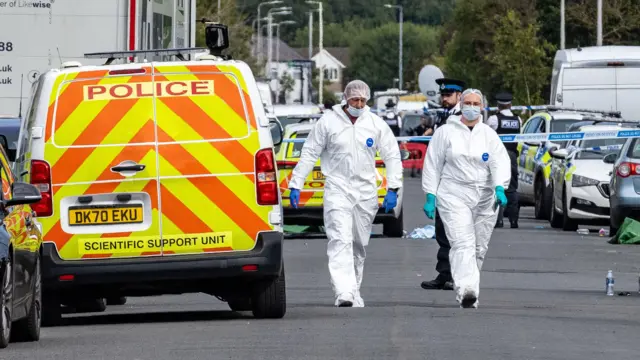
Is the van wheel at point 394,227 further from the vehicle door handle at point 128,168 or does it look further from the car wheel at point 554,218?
the vehicle door handle at point 128,168

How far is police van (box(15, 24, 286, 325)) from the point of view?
12.3m

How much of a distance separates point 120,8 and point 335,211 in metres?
7.06

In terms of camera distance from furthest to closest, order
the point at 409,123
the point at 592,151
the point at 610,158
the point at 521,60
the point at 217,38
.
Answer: the point at 521,60, the point at 409,123, the point at 592,151, the point at 217,38, the point at 610,158

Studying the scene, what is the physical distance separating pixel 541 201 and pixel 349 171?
48.4 feet

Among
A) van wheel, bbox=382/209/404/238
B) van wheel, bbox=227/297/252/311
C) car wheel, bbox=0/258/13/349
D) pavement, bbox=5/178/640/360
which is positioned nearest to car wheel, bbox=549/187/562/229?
van wheel, bbox=382/209/404/238

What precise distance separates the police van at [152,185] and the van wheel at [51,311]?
596mm

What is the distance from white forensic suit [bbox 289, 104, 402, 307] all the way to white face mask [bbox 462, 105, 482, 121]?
2.62 feet

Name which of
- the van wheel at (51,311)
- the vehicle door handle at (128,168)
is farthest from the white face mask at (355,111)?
the van wheel at (51,311)

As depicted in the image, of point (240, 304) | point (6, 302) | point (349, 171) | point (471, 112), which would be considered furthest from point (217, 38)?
point (6, 302)

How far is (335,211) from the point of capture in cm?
1442

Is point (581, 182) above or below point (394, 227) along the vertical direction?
above

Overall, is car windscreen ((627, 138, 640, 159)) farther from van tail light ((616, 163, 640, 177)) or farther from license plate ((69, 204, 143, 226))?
license plate ((69, 204, 143, 226))

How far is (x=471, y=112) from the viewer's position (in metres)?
15.1

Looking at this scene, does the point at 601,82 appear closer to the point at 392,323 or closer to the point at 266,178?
the point at 266,178
